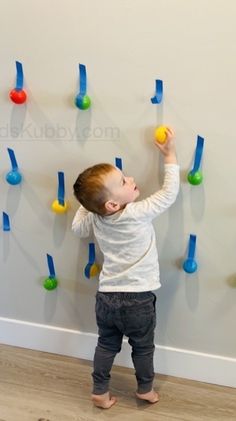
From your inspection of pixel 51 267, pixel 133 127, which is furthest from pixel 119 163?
pixel 51 267

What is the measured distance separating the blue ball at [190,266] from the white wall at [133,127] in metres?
0.03

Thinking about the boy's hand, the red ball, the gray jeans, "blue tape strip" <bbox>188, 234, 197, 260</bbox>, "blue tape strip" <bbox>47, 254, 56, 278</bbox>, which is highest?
the red ball

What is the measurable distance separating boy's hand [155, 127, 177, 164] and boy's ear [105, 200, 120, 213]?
0.60ft

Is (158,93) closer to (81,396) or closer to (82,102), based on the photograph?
(82,102)

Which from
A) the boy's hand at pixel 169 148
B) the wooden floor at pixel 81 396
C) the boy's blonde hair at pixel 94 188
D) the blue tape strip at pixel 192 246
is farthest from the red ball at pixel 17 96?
the wooden floor at pixel 81 396

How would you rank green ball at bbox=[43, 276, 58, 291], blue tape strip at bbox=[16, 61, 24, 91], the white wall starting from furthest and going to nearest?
1. green ball at bbox=[43, 276, 58, 291]
2. blue tape strip at bbox=[16, 61, 24, 91]
3. the white wall

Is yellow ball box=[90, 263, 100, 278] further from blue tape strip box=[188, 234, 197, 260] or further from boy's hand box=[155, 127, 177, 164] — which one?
boy's hand box=[155, 127, 177, 164]

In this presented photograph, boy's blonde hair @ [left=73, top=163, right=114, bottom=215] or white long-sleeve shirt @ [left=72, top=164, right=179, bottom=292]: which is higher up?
boy's blonde hair @ [left=73, top=163, right=114, bottom=215]

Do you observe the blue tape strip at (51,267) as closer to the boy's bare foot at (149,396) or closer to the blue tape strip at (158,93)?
the boy's bare foot at (149,396)

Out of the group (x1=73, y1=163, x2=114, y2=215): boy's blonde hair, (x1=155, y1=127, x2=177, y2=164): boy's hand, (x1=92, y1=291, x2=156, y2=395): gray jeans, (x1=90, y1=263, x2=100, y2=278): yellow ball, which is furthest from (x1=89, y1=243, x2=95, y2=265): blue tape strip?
(x1=155, y1=127, x2=177, y2=164): boy's hand

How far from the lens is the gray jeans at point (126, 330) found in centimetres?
125

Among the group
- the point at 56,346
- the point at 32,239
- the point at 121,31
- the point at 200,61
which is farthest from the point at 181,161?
the point at 56,346

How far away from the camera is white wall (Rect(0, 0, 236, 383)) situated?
110 centimetres

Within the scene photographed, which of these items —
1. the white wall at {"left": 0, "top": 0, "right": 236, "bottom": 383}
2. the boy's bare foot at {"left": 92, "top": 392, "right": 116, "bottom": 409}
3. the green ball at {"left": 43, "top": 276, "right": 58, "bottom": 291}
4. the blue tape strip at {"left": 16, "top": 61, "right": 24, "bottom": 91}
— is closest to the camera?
the white wall at {"left": 0, "top": 0, "right": 236, "bottom": 383}
